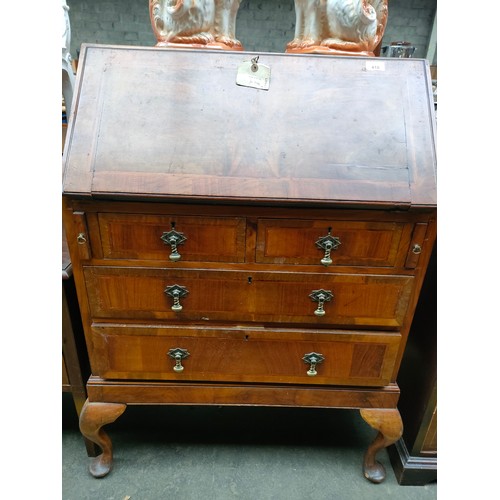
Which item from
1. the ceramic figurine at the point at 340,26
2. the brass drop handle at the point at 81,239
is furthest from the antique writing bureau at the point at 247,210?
the ceramic figurine at the point at 340,26

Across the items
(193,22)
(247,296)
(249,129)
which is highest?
(193,22)

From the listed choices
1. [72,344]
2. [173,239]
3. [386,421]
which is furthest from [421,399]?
[72,344]

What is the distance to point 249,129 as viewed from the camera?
110cm

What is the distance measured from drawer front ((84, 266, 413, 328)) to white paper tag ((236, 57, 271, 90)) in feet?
1.93

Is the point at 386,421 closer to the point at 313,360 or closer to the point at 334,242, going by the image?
the point at 313,360

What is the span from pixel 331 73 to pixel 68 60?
121 centimetres

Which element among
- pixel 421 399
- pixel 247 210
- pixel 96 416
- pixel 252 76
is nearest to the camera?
pixel 247 210

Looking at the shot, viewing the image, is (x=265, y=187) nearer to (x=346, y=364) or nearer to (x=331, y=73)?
(x=331, y=73)

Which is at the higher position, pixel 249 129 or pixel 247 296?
pixel 249 129

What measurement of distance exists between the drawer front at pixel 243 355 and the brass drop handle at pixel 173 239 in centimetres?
27

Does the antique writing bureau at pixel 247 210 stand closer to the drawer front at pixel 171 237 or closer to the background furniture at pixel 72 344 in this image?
the drawer front at pixel 171 237

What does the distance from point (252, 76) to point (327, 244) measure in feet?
1.88

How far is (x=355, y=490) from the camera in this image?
1409 millimetres

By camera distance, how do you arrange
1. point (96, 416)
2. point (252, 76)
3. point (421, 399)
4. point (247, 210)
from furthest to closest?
point (421, 399) < point (96, 416) < point (252, 76) < point (247, 210)
